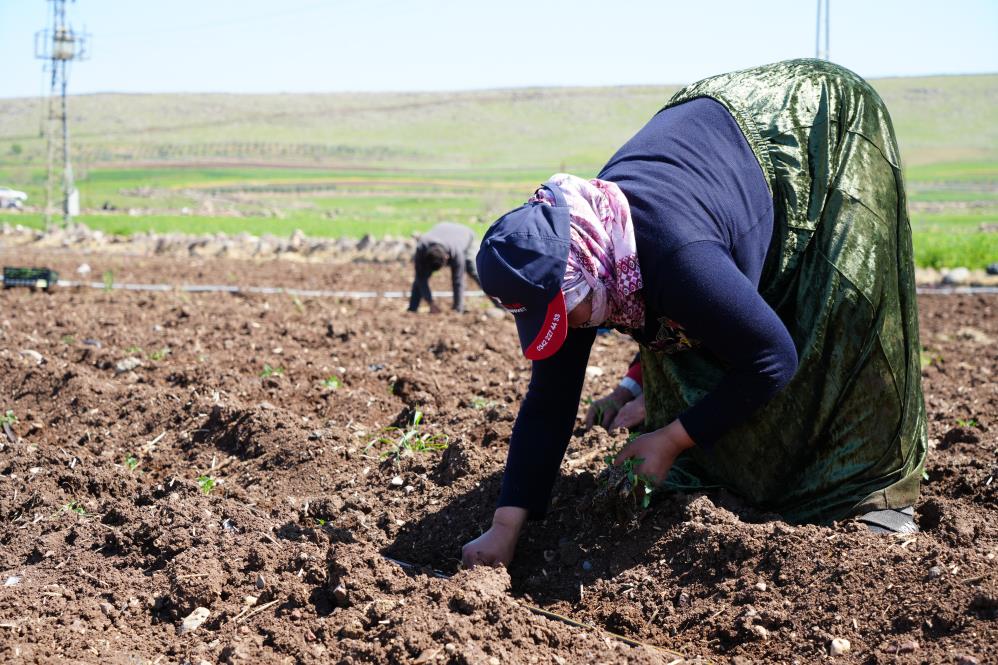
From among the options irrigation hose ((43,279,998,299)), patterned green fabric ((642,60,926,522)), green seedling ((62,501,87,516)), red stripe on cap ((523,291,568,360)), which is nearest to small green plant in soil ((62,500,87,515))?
green seedling ((62,501,87,516))

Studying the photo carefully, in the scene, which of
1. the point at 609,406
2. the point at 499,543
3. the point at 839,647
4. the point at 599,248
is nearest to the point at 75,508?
the point at 499,543

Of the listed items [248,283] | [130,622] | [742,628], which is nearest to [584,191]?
[742,628]

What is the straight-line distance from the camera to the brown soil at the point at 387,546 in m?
2.74

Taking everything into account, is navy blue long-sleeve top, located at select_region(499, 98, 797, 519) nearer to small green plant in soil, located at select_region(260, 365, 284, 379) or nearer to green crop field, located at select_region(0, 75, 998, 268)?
small green plant in soil, located at select_region(260, 365, 284, 379)

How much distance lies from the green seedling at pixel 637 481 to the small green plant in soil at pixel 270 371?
3389 mm

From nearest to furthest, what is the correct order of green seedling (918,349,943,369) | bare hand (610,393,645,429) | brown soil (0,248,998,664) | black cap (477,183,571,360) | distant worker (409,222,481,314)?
black cap (477,183,571,360), brown soil (0,248,998,664), bare hand (610,393,645,429), green seedling (918,349,943,369), distant worker (409,222,481,314)

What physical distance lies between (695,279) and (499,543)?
46.5 inches

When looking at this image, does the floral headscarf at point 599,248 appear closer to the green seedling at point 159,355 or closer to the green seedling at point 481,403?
the green seedling at point 481,403

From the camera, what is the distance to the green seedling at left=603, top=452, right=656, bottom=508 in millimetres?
3027

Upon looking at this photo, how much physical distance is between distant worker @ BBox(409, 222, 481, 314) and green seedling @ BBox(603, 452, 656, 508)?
6.83 m

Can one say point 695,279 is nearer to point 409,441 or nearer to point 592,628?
point 592,628

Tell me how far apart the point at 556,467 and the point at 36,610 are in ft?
5.49

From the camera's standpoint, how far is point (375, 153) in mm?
82375

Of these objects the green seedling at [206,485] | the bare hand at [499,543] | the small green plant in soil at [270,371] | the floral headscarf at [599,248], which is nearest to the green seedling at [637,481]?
the bare hand at [499,543]
